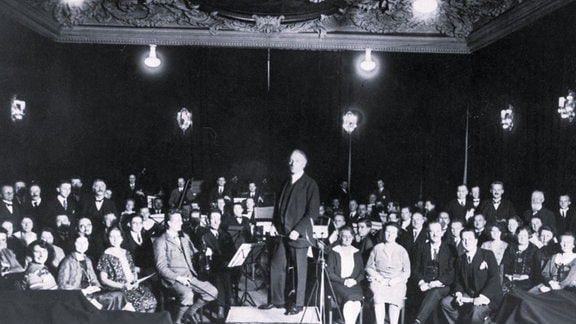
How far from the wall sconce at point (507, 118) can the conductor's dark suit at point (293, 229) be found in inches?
262

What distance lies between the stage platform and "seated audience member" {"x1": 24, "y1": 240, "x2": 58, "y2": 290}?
223 cm

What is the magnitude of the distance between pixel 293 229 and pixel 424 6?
685 cm

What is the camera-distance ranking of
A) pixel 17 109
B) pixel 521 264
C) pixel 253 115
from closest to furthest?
pixel 521 264
pixel 17 109
pixel 253 115

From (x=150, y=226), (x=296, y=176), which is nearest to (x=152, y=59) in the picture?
(x=150, y=226)

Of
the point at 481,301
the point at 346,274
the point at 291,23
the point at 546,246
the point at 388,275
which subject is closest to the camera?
the point at 481,301

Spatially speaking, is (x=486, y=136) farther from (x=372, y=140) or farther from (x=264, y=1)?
(x=264, y=1)

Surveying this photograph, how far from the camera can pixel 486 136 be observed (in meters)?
11.6

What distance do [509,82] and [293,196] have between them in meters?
7.11

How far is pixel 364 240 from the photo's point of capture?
7.21 m

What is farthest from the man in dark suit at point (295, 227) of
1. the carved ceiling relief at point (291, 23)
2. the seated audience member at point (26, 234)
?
the carved ceiling relief at point (291, 23)

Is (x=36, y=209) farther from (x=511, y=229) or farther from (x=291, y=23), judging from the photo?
(x=511, y=229)

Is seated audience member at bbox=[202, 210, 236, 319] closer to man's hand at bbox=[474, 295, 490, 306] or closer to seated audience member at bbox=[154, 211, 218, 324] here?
seated audience member at bbox=[154, 211, 218, 324]

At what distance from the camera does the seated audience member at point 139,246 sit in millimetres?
6977

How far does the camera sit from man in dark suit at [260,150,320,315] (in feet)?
17.6
